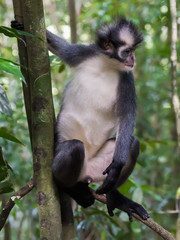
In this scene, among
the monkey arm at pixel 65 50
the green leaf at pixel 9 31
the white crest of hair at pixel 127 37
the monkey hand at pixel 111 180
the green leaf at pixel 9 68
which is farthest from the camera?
the white crest of hair at pixel 127 37

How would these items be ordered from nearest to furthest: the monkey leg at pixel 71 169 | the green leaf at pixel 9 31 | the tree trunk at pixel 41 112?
the green leaf at pixel 9 31
the tree trunk at pixel 41 112
the monkey leg at pixel 71 169

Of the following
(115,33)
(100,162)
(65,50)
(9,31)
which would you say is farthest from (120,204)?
(9,31)

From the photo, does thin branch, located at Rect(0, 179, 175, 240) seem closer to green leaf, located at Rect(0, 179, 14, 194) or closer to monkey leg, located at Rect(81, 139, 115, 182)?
green leaf, located at Rect(0, 179, 14, 194)

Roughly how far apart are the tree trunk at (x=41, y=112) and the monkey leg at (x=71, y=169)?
0.42 feet

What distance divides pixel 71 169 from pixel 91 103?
0.65 metres

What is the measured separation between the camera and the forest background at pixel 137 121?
11.9 ft

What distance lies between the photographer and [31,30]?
91.4 inches

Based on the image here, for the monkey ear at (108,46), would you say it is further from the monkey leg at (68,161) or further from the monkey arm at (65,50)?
the monkey leg at (68,161)

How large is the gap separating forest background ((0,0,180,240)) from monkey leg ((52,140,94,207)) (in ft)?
1.19

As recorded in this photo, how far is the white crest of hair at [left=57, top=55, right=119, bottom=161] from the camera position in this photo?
3162mm

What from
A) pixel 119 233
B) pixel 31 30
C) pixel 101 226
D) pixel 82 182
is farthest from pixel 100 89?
pixel 119 233

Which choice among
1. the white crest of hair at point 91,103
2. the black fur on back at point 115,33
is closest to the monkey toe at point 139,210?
the white crest of hair at point 91,103

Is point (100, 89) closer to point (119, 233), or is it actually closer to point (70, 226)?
point (70, 226)

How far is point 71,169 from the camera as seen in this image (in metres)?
2.82
